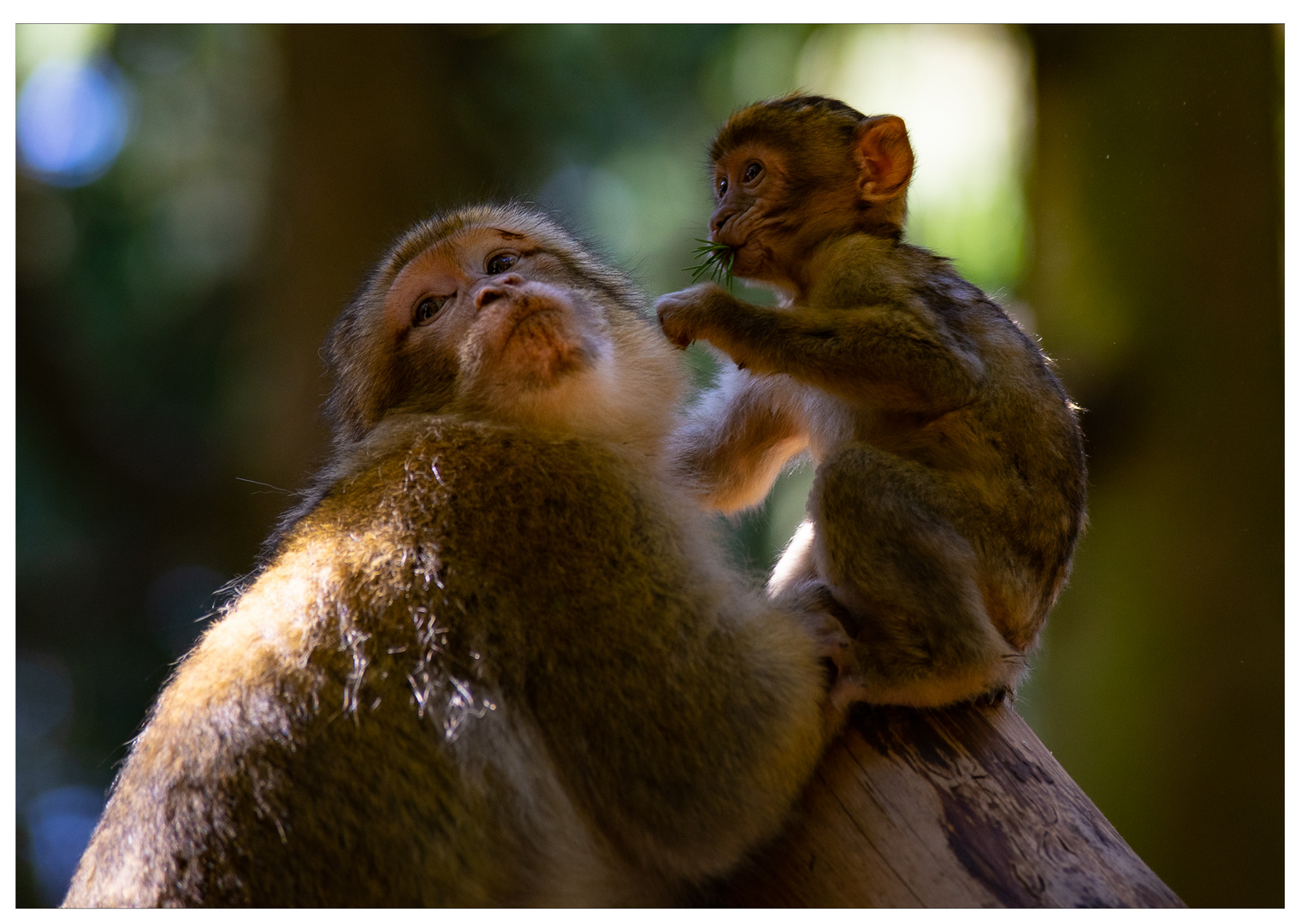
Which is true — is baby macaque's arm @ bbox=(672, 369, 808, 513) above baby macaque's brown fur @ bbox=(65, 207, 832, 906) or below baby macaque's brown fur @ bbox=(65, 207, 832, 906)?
above

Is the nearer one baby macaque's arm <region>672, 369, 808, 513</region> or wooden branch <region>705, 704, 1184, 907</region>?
wooden branch <region>705, 704, 1184, 907</region>

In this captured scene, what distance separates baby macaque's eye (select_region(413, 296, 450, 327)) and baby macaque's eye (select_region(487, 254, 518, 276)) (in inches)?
7.5

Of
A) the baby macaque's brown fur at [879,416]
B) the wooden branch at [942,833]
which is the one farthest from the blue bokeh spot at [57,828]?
the baby macaque's brown fur at [879,416]

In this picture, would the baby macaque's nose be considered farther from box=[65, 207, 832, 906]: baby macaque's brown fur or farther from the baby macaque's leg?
the baby macaque's leg

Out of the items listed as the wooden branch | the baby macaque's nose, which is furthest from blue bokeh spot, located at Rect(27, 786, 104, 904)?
the wooden branch

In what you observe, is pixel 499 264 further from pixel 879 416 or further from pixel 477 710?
pixel 477 710

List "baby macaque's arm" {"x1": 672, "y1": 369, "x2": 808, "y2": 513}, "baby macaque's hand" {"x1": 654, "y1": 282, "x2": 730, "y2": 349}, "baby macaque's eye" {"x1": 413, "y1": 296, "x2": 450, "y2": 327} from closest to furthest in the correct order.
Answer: "baby macaque's hand" {"x1": 654, "y1": 282, "x2": 730, "y2": 349}
"baby macaque's eye" {"x1": 413, "y1": 296, "x2": 450, "y2": 327}
"baby macaque's arm" {"x1": 672, "y1": 369, "x2": 808, "y2": 513}

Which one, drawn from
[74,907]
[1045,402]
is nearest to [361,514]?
[74,907]

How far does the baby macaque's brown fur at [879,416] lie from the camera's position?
2996 mm

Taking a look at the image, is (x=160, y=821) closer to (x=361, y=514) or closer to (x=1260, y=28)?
(x=361, y=514)

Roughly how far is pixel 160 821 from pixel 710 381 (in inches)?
99.6

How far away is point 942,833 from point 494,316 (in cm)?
189

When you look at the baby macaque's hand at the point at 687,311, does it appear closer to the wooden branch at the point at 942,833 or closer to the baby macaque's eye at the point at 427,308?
the baby macaque's eye at the point at 427,308

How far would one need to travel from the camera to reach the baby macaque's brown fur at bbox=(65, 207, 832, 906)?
105 inches
